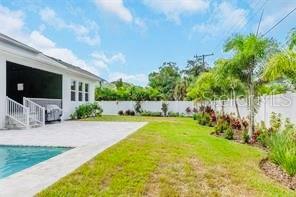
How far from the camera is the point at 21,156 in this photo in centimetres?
959

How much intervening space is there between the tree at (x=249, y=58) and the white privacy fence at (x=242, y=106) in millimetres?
1030

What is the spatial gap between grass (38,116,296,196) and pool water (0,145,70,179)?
5.33ft

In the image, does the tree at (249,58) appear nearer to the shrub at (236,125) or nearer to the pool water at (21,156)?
the shrub at (236,125)

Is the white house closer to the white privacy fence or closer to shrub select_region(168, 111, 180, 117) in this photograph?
the white privacy fence

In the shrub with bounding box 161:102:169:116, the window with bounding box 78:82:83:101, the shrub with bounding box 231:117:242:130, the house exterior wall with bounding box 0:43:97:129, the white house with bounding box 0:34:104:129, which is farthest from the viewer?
the shrub with bounding box 161:102:169:116

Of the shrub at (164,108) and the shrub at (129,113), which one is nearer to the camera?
the shrub at (129,113)

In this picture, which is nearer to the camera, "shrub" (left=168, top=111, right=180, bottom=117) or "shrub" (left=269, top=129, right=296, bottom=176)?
"shrub" (left=269, top=129, right=296, bottom=176)

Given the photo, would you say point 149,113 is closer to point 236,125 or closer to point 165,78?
point 165,78

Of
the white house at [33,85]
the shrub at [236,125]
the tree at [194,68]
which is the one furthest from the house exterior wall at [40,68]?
the tree at [194,68]

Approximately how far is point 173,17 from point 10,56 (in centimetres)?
1418

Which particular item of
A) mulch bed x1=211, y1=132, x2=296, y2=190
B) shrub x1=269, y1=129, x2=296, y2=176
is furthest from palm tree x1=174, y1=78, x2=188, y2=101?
shrub x1=269, y1=129, x2=296, y2=176

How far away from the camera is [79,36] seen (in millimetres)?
30438

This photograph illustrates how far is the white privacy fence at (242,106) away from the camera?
11919mm

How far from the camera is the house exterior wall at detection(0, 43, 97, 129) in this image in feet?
50.8
